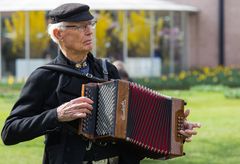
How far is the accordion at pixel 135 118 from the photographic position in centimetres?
428

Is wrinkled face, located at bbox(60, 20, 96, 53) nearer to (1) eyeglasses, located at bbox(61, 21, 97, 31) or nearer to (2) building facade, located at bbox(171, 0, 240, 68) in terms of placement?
(1) eyeglasses, located at bbox(61, 21, 97, 31)

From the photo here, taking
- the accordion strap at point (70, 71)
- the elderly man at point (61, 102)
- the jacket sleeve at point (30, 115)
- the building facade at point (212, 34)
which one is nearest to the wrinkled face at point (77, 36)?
the elderly man at point (61, 102)

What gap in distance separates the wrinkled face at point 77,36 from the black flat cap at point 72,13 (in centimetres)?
3

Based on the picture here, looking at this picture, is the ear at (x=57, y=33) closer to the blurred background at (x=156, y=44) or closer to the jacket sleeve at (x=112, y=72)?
the jacket sleeve at (x=112, y=72)

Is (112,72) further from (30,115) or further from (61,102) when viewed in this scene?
(30,115)

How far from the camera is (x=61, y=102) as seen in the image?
4.41 m

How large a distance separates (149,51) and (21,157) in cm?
1588

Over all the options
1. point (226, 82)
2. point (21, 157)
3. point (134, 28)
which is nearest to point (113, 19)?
point (134, 28)

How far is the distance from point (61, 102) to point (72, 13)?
1.62 ft

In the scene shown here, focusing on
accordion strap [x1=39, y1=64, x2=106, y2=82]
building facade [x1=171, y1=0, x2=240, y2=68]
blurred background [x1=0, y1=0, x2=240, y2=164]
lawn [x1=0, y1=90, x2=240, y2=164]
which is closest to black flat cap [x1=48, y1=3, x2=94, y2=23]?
accordion strap [x1=39, y1=64, x2=106, y2=82]

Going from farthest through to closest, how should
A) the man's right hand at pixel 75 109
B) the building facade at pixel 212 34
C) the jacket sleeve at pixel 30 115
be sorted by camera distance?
the building facade at pixel 212 34, the jacket sleeve at pixel 30 115, the man's right hand at pixel 75 109

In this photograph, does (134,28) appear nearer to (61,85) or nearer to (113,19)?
(113,19)

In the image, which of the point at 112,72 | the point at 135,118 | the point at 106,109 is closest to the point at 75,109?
the point at 106,109

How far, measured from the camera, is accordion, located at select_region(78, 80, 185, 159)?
428 centimetres
